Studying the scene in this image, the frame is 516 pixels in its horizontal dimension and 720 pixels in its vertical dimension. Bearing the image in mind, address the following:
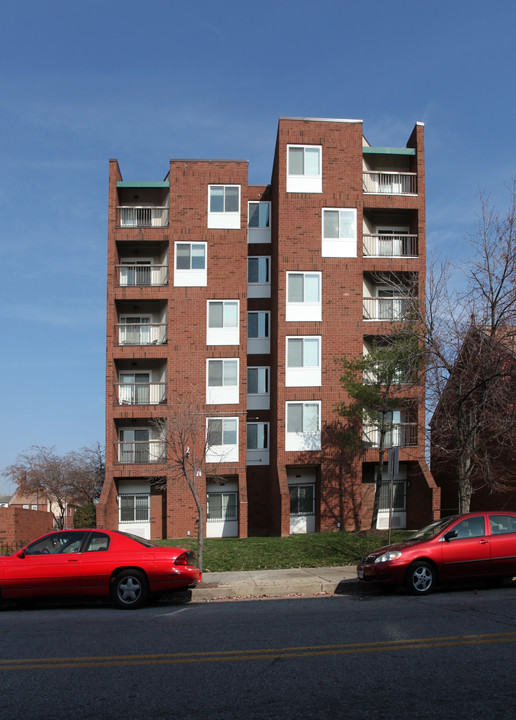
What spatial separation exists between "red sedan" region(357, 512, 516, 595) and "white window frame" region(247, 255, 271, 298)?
20422mm

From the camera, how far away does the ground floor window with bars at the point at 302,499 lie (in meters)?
29.9

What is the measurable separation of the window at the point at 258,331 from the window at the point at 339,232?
422cm

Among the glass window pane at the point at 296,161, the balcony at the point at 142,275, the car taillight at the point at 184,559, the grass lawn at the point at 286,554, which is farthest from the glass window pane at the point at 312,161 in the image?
the car taillight at the point at 184,559

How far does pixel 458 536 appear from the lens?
12633 millimetres

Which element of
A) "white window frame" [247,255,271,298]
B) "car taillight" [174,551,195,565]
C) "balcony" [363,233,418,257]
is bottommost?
"car taillight" [174,551,195,565]

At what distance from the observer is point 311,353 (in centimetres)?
2956

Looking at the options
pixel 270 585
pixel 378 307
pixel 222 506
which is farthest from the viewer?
pixel 222 506

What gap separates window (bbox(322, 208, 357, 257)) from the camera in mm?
29859

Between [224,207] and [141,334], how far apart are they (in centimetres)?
681

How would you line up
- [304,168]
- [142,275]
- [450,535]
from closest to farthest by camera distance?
[450,535]
[304,168]
[142,275]

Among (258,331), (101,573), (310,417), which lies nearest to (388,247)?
(258,331)

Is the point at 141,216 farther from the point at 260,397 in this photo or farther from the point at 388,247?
the point at 388,247

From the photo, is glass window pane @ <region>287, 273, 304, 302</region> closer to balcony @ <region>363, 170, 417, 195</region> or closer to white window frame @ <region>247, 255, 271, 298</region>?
white window frame @ <region>247, 255, 271, 298</region>

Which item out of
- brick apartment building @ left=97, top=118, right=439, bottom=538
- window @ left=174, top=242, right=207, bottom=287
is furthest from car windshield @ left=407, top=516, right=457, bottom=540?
window @ left=174, top=242, right=207, bottom=287
